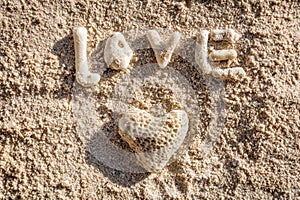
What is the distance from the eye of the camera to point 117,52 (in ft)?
4.78

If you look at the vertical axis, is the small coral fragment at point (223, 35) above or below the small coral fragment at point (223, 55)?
above

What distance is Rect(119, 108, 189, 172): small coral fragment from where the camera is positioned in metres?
1.45

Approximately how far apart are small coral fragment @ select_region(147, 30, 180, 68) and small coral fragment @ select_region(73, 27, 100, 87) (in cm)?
22

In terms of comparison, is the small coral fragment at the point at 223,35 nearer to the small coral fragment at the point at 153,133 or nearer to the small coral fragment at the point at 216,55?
the small coral fragment at the point at 216,55

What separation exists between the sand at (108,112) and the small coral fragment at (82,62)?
0.09 ft

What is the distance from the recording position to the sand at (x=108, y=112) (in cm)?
146

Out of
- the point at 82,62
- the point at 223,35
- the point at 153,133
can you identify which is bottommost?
the point at 153,133

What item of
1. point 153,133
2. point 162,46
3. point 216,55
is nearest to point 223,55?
point 216,55

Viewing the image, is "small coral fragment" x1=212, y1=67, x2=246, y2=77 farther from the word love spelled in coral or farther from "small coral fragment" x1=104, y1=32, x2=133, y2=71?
"small coral fragment" x1=104, y1=32, x2=133, y2=71

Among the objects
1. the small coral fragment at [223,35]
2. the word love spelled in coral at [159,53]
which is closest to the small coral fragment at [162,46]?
the word love spelled in coral at [159,53]

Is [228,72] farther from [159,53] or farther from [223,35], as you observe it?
[159,53]

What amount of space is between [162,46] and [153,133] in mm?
306

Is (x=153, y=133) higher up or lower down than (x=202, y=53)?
lower down

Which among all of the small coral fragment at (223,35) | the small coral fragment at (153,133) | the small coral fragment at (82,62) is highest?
the small coral fragment at (223,35)
